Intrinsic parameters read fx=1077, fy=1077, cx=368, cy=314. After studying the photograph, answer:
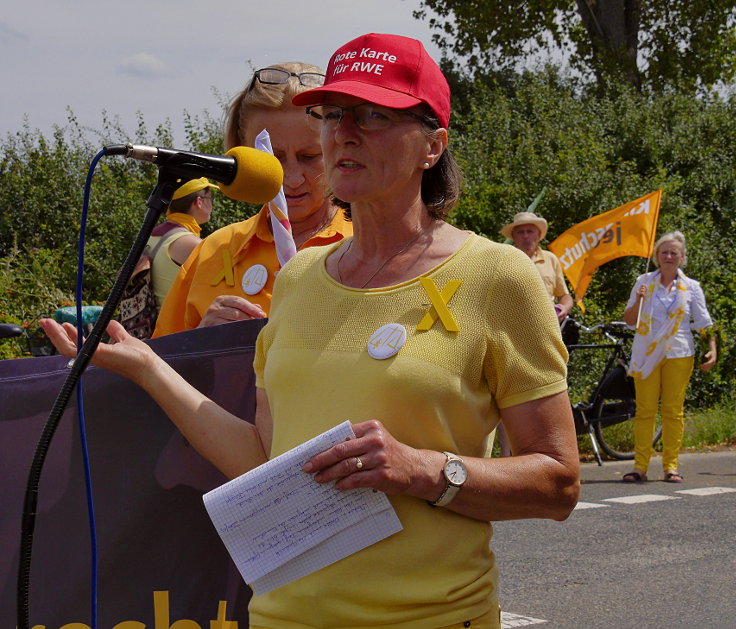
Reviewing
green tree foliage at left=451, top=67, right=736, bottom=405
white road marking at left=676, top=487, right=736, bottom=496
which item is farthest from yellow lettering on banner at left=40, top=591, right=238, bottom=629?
green tree foliage at left=451, top=67, right=736, bottom=405

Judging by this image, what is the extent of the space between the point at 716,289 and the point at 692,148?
11.5 feet

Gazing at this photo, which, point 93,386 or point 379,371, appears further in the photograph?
point 93,386

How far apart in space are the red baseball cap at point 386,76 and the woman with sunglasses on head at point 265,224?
26.4 inches

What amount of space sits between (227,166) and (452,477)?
69cm

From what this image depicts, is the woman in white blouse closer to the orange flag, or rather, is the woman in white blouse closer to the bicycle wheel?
the bicycle wheel

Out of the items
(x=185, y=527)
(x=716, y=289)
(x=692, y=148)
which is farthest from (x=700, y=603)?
(x=692, y=148)

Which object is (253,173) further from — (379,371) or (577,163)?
(577,163)

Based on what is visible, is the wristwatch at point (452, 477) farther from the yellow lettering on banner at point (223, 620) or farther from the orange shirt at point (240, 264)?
the orange shirt at point (240, 264)

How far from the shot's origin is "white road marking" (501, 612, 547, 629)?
16.9 feet

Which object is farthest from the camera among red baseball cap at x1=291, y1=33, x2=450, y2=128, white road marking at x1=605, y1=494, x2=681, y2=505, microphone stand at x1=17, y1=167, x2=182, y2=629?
white road marking at x1=605, y1=494, x2=681, y2=505

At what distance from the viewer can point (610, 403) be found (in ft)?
35.9

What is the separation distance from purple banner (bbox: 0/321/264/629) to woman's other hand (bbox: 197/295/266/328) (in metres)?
0.06

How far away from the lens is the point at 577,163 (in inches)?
548

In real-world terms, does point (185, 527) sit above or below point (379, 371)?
below
